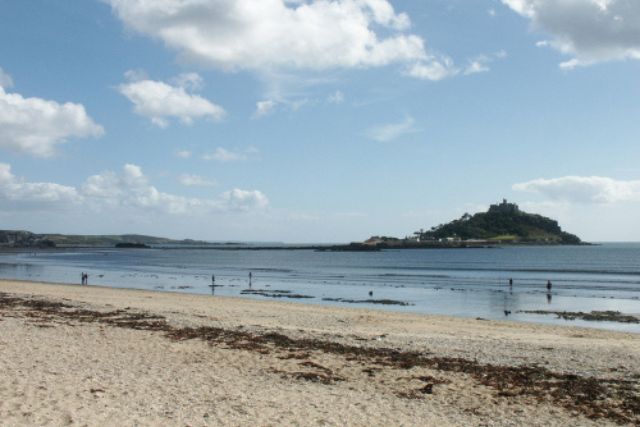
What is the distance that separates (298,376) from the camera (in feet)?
41.4

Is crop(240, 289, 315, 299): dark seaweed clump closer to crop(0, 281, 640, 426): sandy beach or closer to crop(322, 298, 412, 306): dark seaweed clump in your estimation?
crop(322, 298, 412, 306): dark seaweed clump

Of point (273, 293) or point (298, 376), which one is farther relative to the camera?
point (273, 293)

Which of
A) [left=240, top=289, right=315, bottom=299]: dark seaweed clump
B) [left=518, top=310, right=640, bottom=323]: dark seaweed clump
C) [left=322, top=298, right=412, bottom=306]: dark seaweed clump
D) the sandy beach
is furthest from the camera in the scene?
[left=240, top=289, right=315, bottom=299]: dark seaweed clump

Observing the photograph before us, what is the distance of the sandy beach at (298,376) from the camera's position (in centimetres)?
964

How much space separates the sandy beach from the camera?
9.64 m

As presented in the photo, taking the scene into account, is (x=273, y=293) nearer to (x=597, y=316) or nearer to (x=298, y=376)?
(x=597, y=316)

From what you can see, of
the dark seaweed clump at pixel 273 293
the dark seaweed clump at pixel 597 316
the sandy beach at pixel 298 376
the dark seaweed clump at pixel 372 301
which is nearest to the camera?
the sandy beach at pixel 298 376

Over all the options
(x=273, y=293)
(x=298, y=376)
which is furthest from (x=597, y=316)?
(x=298, y=376)

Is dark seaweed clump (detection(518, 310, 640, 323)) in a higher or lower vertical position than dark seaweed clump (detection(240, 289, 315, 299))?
higher

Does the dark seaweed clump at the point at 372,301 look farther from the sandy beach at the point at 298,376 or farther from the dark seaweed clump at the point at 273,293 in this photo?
the sandy beach at the point at 298,376

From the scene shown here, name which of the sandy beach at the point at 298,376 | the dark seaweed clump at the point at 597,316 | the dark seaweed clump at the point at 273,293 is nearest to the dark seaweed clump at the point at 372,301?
the dark seaweed clump at the point at 273,293

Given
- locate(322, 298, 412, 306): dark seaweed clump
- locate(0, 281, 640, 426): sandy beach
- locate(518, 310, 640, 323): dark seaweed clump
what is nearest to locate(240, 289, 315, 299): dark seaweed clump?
locate(322, 298, 412, 306): dark seaweed clump

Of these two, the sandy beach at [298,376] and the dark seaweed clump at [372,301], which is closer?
the sandy beach at [298,376]

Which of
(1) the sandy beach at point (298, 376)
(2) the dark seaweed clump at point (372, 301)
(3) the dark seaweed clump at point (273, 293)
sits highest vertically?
(1) the sandy beach at point (298, 376)
